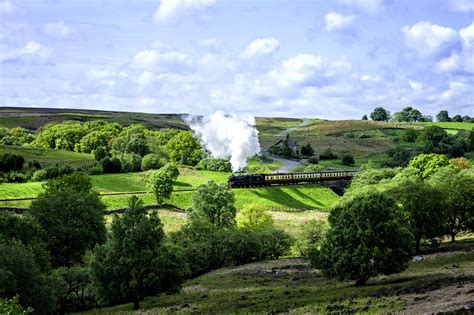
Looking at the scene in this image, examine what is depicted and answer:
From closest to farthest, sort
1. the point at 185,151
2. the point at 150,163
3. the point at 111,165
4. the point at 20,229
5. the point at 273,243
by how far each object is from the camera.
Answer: the point at 20,229 → the point at 273,243 → the point at 111,165 → the point at 150,163 → the point at 185,151

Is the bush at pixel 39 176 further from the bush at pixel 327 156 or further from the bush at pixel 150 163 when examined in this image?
the bush at pixel 327 156

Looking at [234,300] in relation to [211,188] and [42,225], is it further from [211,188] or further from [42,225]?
[211,188]

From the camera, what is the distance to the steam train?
114 m

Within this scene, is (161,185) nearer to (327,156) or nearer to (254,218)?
(254,218)

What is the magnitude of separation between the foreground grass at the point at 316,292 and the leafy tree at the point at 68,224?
13.4 m

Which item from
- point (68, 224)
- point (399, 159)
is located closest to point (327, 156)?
point (399, 159)

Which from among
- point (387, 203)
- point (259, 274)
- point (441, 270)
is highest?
point (387, 203)

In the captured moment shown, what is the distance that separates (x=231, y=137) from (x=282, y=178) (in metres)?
19.5

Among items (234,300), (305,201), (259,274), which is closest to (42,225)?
(259,274)

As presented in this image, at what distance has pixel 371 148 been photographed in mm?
198250

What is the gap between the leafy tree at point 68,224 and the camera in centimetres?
6225

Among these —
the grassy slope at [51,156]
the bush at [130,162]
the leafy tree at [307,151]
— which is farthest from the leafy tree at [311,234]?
the leafy tree at [307,151]

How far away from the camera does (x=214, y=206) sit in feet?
280

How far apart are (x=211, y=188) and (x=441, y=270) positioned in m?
45.2
